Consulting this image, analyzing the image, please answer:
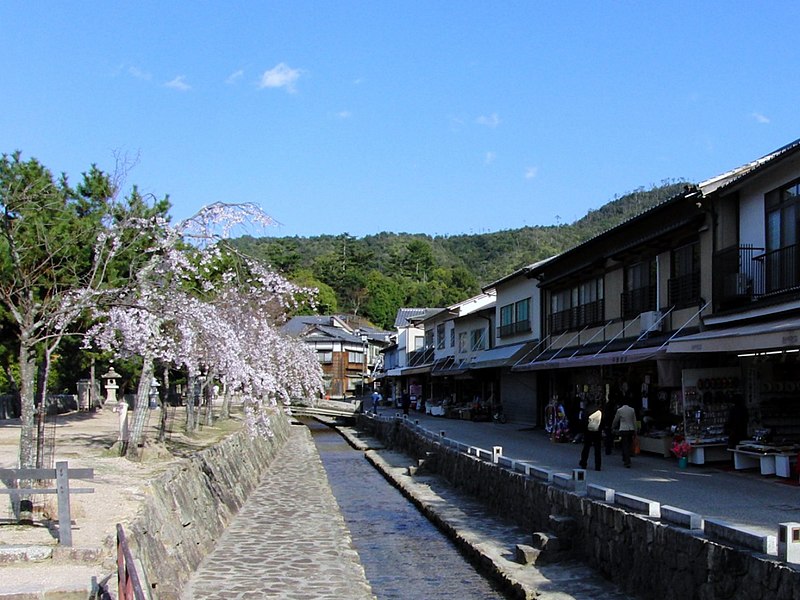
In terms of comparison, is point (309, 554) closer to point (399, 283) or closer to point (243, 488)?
point (243, 488)

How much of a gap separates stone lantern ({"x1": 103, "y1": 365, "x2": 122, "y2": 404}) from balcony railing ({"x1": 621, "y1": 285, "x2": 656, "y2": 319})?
29576 millimetres

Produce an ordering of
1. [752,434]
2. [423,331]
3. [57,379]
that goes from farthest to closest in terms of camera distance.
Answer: [423,331]
[57,379]
[752,434]

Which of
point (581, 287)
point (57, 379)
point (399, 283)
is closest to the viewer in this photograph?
point (581, 287)

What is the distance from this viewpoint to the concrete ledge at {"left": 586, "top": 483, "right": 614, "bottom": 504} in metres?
12.0

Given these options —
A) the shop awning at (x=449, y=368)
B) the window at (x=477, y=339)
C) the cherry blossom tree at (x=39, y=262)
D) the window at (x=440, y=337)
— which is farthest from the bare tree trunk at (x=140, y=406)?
the window at (x=440, y=337)

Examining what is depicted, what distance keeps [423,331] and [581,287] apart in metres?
37.5

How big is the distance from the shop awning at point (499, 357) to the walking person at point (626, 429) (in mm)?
14130

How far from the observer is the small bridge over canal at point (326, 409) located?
6204 centimetres

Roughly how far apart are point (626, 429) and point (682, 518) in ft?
28.6

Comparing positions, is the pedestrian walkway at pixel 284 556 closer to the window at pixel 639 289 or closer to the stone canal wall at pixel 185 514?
the stone canal wall at pixel 185 514

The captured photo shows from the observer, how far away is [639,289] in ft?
74.4

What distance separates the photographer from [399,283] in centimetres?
A: 12694

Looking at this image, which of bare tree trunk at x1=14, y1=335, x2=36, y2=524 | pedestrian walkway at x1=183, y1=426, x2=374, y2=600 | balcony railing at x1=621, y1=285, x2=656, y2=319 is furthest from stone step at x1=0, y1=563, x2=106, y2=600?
balcony railing at x1=621, y1=285, x2=656, y2=319

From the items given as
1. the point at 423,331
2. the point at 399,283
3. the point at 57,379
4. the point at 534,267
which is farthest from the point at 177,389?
the point at 399,283
